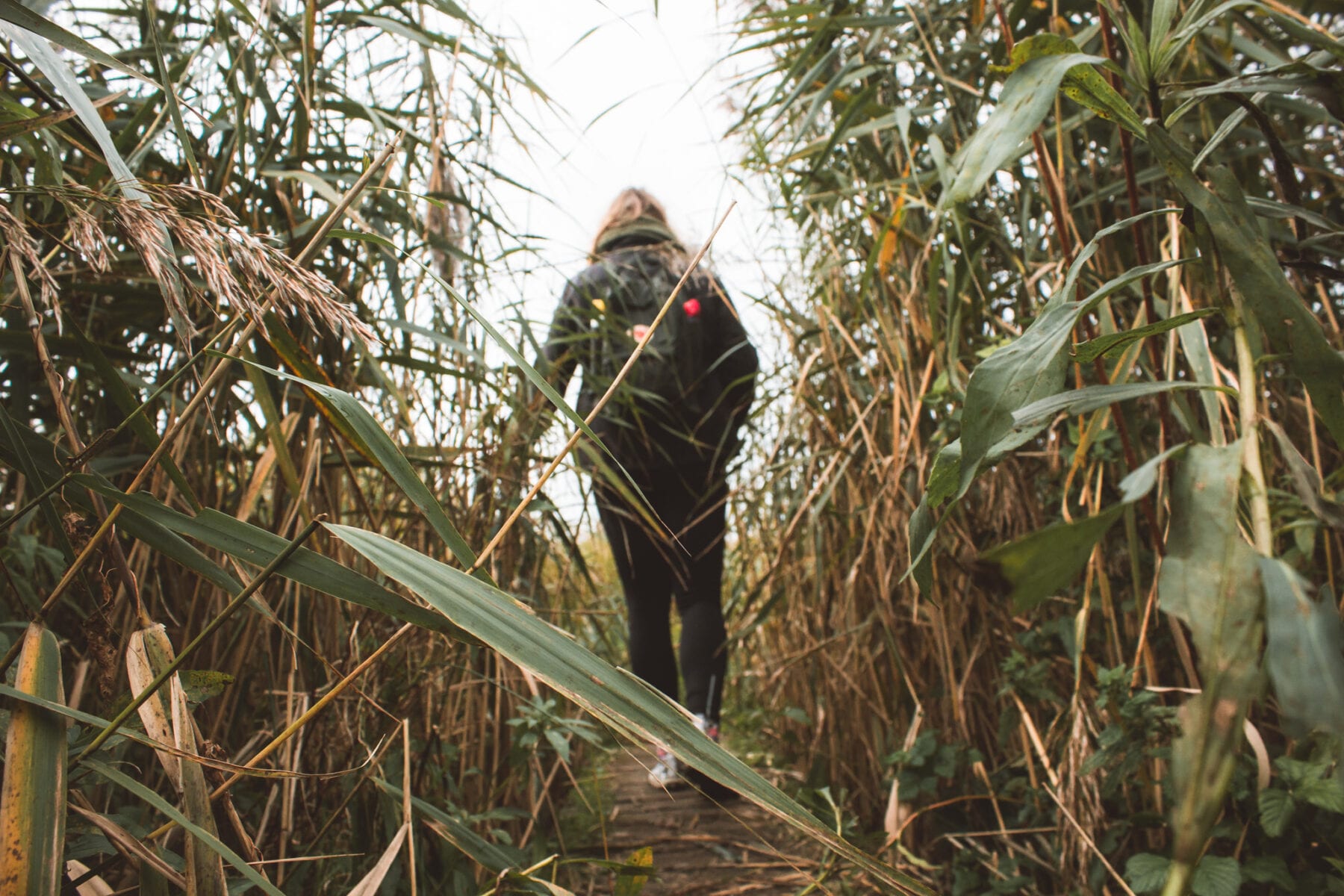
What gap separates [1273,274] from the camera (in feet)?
1.32

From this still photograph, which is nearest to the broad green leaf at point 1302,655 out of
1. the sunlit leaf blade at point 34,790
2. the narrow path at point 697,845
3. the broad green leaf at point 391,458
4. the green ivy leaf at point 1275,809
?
the broad green leaf at point 391,458

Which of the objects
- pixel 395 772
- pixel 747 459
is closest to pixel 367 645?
pixel 395 772

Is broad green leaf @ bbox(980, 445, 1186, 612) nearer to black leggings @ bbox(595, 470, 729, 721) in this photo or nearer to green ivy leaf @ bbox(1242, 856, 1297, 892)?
green ivy leaf @ bbox(1242, 856, 1297, 892)

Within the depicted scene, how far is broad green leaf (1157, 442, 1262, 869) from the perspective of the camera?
Answer: 0.26 meters

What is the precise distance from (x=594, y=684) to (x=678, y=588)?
1563mm

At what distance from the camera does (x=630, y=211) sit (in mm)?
2180

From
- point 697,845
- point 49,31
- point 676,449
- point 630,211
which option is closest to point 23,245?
point 49,31

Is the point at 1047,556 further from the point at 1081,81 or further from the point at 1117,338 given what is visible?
the point at 1081,81

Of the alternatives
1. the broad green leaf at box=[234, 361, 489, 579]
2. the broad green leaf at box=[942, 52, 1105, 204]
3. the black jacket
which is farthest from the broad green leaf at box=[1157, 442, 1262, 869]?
the black jacket

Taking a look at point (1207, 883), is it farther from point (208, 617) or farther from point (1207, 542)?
point (208, 617)

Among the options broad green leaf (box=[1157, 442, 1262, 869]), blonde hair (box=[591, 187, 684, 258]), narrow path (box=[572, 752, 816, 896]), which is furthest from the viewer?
blonde hair (box=[591, 187, 684, 258])

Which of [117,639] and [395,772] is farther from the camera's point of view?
[395,772]

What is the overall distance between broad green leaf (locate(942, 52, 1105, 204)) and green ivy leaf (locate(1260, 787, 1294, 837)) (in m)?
0.78

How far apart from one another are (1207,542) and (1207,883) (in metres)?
0.77
